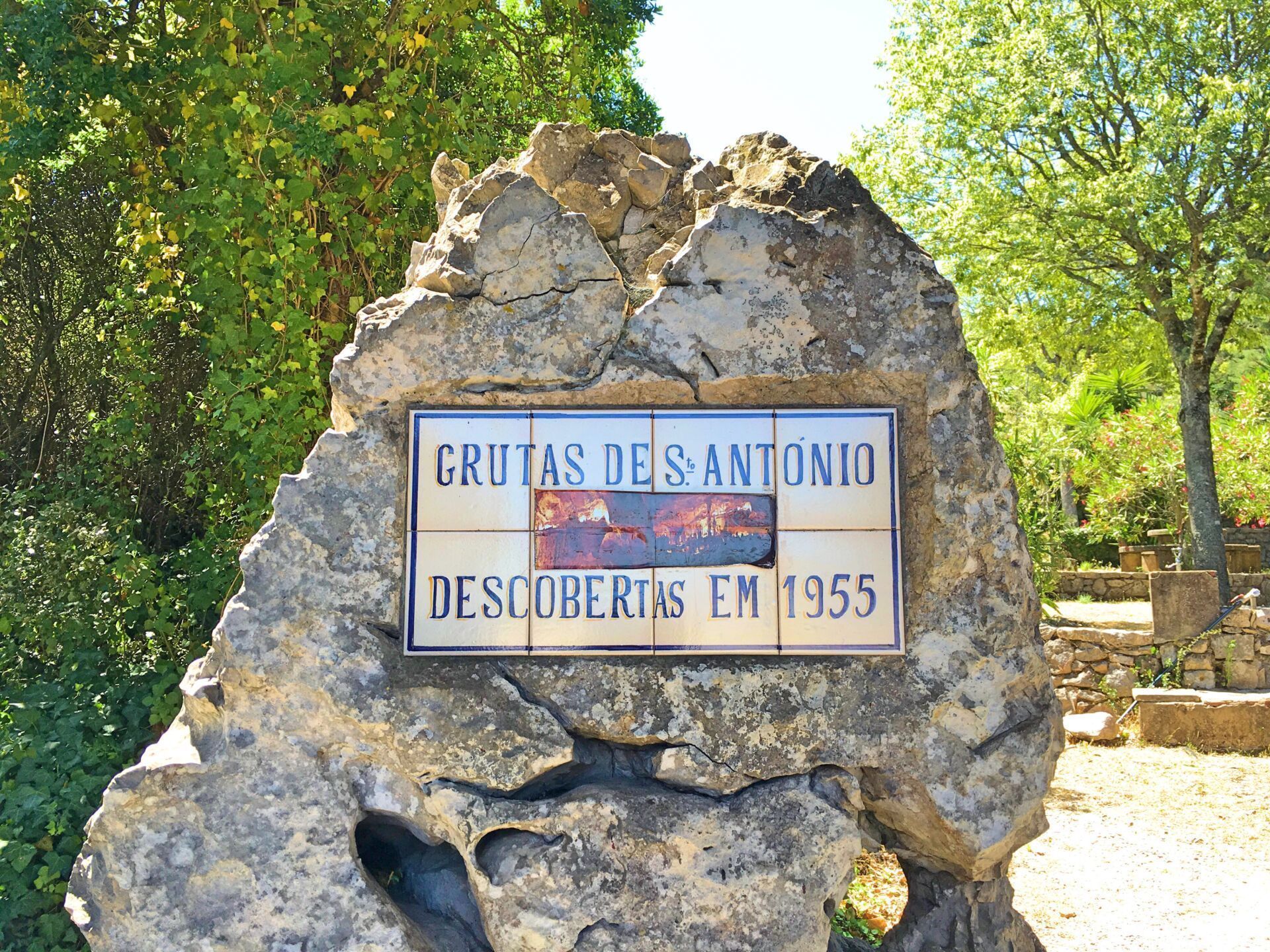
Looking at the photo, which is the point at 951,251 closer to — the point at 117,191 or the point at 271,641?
the point at 117,191

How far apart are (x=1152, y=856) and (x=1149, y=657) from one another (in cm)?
417

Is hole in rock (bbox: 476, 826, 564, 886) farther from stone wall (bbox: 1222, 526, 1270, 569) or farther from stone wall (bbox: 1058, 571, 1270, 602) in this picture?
stone wall (bbox: 1222, 526, 1270, 569)

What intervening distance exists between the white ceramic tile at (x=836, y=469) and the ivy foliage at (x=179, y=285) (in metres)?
2.26

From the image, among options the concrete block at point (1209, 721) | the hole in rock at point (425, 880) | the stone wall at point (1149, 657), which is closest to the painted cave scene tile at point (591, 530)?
the hole in rock at point (425, 880)

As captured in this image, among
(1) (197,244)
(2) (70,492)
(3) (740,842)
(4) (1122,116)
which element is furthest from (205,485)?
(4) (1122,116)

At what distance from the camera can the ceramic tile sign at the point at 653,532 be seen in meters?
2.89

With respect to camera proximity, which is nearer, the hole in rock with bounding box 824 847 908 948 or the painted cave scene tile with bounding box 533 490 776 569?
the painted cave scene tile with bounding box 533 490 776 569

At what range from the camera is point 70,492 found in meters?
4.89

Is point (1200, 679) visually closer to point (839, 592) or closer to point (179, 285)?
point (839, 592)

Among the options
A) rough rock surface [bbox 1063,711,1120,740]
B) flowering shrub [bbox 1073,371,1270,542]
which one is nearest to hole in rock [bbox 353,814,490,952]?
rough rock surface [bbox 1063,711,1120,740]

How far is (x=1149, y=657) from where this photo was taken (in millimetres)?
9383

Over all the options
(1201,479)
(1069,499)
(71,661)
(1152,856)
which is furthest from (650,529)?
(1069,499)

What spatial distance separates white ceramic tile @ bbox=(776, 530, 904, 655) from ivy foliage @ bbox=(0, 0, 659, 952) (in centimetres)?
234

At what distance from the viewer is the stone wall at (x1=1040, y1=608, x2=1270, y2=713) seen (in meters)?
9.06
